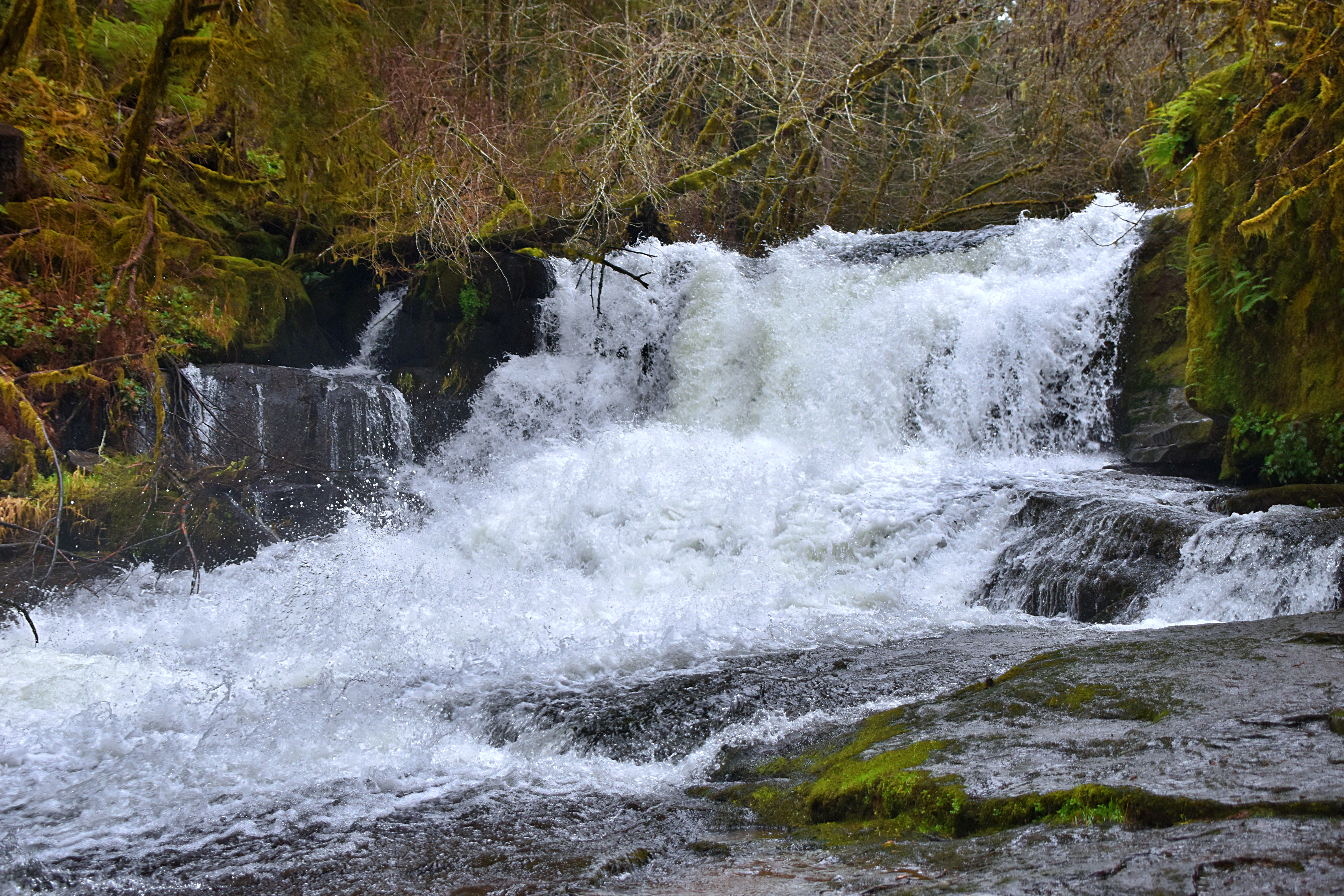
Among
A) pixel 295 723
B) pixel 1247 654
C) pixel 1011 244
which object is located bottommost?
pixel 295 723

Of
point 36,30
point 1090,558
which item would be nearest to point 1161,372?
point 1090,558

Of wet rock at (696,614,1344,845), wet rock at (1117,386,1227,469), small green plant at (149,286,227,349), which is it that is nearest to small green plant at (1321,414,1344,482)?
wet rock at (1117,386,1227,469)

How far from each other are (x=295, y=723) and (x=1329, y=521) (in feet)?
19.1

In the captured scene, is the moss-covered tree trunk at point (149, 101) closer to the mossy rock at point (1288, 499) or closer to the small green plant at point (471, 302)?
the small green plant at point (471, 302)

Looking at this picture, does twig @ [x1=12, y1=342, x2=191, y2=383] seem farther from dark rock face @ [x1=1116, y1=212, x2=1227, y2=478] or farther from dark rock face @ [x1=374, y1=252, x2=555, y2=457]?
dark rock face @ [x1=1116, y1=212, x2=1227, y2=478]

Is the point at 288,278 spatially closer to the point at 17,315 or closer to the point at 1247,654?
the point at 17,315

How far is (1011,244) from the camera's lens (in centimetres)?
1026

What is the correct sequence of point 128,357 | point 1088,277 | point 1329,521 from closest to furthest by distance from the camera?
point 1329,521, point 128,357, point 1088,277

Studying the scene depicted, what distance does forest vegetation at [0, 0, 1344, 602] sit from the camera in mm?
6129

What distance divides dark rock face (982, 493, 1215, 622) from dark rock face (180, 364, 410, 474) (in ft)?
22.4

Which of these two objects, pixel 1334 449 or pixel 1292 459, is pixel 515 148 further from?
pixel 1334 449

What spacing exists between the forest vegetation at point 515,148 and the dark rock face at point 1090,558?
170cm

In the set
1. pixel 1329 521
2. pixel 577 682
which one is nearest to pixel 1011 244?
pixel 1329 521

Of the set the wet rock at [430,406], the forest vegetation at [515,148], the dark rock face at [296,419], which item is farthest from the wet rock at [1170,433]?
the dark rock face at [296,419]
